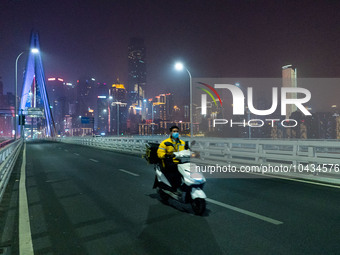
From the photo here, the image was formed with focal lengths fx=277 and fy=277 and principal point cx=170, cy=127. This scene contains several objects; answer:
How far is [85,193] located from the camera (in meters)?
7.64

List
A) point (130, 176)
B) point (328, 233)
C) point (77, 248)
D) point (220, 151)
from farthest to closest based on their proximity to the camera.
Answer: point (220, 151), point (130, 176), point (328, 233), point (77, 248)

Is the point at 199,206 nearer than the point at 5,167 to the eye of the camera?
Yes

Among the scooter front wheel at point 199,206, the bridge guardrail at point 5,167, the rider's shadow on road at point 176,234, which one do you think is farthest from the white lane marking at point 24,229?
the scooter front wheel at point 199,206

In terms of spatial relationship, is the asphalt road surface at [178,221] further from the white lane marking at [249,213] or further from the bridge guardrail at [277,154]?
the bridge guardrail at [277,154]

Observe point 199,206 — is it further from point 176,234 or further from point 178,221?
point 176,234

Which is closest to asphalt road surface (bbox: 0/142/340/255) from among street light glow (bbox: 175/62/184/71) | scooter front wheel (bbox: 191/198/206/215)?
scooter front wheel (bbox: 191/198/206/215)

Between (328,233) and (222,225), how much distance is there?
5.44ft

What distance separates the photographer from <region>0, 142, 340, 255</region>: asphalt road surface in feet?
13.1

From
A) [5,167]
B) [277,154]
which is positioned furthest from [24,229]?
[277,154]

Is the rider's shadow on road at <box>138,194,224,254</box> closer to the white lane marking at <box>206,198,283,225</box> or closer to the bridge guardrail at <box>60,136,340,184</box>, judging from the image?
the white lane marking at <box>206,198,283,225</box>

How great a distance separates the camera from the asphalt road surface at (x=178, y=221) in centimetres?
398

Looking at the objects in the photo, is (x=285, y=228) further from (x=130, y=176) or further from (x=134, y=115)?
(x=134, y=115)

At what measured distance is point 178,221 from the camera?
5.12m

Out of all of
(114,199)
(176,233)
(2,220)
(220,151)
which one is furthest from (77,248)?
(220,151)
